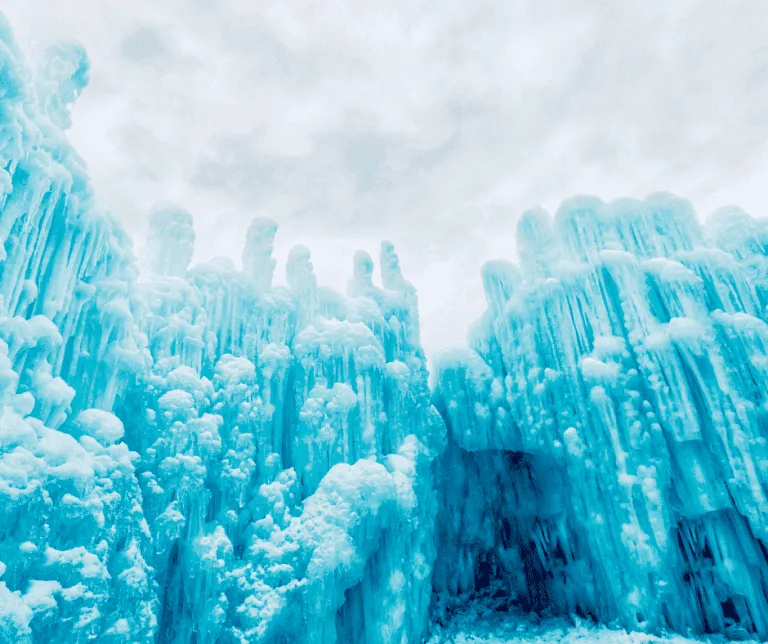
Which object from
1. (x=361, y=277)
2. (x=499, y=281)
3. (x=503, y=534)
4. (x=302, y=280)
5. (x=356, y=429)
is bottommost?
(x=503, y=534)

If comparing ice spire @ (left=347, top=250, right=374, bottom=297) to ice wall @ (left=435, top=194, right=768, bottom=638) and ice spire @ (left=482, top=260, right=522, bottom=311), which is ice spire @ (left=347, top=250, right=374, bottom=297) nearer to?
ice wall @ (left=435, top=194, right=768, bottom=638)

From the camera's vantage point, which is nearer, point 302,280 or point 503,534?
point 302,280

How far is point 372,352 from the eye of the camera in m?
15.6

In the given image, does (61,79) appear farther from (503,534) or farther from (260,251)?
(503,534)

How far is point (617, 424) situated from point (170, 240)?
1520 cm

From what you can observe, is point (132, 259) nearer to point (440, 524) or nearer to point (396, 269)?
point (396, 269)

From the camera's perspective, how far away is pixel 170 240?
15172 mm

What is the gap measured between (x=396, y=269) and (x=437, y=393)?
5.19m

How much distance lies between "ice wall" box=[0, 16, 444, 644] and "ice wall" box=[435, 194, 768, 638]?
137 inches

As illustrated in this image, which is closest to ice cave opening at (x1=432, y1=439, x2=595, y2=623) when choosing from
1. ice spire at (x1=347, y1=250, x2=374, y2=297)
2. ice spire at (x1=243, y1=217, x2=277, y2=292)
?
ice spire at (x1=347, y1=250, x2=374, y2=297)

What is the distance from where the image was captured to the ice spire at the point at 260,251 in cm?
1633

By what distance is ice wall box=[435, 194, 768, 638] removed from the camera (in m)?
13.8

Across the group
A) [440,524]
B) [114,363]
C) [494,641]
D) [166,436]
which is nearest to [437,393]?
[440,524]

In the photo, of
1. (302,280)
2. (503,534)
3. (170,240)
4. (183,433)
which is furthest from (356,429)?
(503,534)
